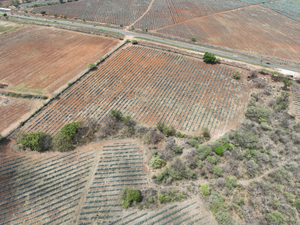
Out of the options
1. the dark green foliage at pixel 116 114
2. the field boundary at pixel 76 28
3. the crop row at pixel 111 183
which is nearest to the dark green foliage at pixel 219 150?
the crop row at pixel 111 183

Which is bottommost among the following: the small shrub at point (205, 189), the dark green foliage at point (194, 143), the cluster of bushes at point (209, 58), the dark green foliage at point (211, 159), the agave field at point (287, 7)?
the small shrub at point (205, 189)

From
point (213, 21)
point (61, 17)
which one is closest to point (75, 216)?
point (61, 17)

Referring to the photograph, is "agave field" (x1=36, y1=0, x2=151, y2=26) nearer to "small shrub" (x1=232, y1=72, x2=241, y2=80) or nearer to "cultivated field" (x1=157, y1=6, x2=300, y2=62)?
"cultivated field" (x1=157, y1=6, x2=300, y2=62)

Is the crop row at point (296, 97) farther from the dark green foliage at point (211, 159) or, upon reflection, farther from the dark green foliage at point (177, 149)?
the dark green foliage at point (177, 149)

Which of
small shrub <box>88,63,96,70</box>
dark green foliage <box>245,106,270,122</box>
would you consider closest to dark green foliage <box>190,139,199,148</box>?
dark green foliage <box>245,106,270,122</box>

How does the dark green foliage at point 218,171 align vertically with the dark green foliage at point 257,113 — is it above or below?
below

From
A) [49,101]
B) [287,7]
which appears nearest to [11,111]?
[49,101]
